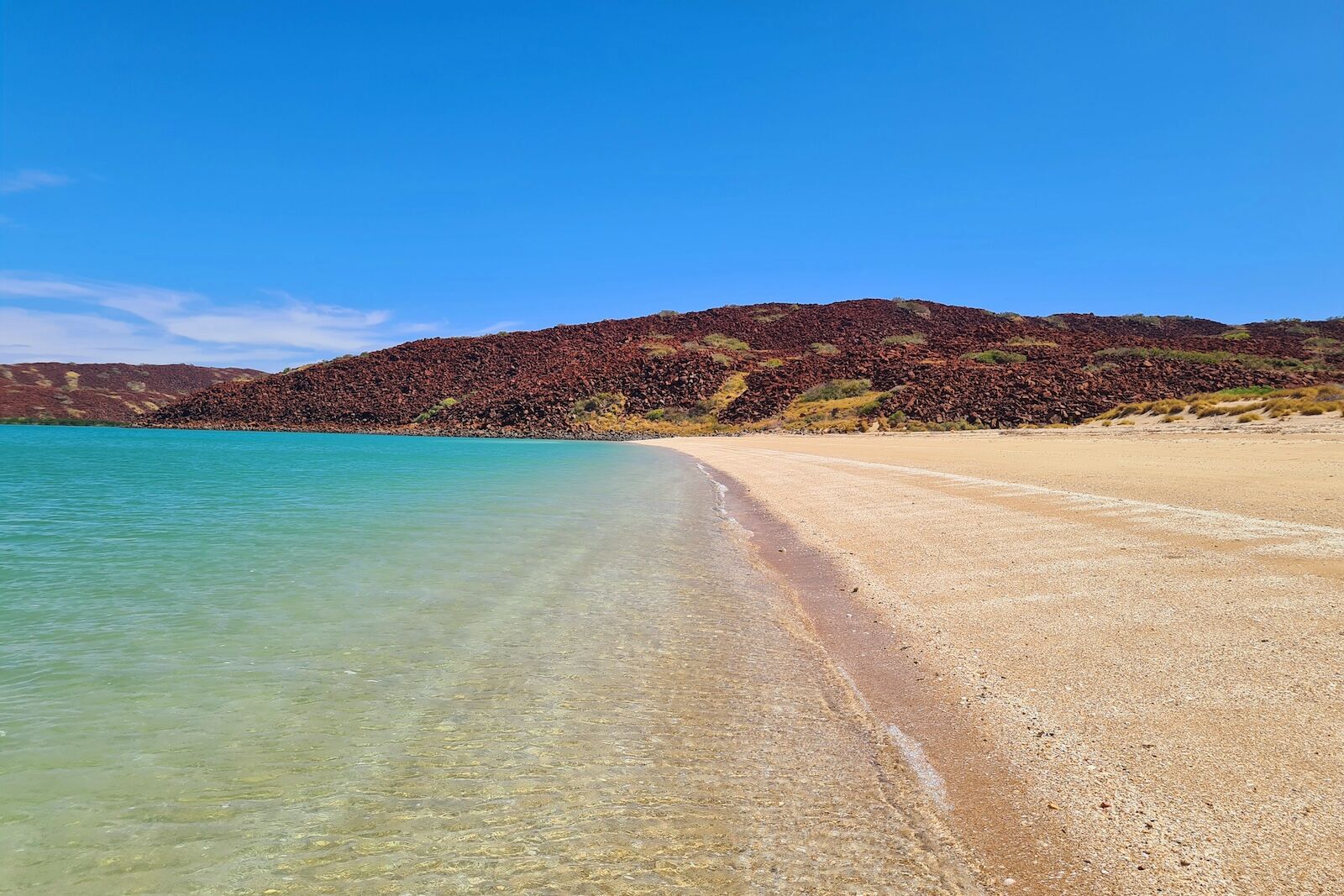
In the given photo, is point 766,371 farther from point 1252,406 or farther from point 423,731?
point 423,731

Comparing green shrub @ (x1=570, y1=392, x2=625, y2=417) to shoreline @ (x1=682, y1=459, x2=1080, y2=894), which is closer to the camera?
shoreline @ (x1=682, y1=459, x2=1080, y2=894)

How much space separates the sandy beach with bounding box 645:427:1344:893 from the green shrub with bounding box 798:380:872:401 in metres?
A: 38.7

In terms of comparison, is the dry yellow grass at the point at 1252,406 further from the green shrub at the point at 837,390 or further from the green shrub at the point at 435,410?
the green shrub at the point at 435,410

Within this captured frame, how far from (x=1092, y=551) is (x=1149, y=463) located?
900 cm

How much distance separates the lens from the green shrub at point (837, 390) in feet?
158

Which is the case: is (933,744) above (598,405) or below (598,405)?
below

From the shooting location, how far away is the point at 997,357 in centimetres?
5050

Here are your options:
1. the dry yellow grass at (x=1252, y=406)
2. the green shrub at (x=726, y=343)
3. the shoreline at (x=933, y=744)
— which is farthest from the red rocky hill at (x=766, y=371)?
the shoreline at (x=933, y=744)

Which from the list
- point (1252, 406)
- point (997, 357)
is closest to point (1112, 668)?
point (1252, 406)

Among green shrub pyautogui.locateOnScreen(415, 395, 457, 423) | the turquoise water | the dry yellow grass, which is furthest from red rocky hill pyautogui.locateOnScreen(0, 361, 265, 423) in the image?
the turquoise water

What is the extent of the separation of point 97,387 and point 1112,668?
13944cm

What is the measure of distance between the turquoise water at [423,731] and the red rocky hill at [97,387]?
105 metres

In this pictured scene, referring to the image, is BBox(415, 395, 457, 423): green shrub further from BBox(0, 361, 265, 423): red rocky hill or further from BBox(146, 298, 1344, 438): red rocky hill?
BBox(0, 361, 265, 423): red rocky hill

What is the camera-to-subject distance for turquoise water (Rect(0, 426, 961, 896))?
2.47 metres
